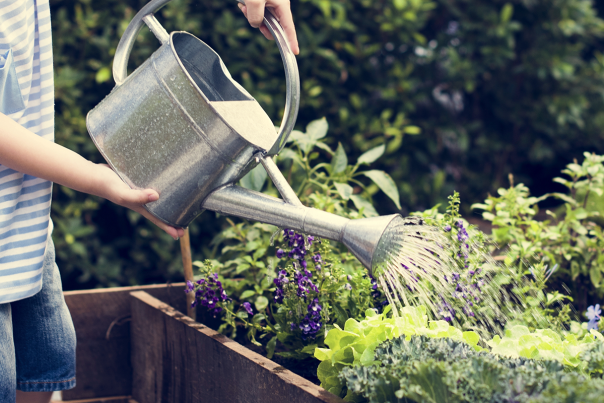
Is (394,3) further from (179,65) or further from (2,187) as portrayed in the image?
(2,187)

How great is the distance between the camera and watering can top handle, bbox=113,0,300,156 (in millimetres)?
881

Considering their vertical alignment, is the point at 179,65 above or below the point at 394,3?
below

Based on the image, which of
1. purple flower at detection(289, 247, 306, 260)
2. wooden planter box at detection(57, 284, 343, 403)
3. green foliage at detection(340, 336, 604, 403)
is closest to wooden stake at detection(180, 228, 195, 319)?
wooden planter box at detection(57, 284, 343, 403)

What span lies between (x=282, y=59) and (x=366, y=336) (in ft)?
1.62

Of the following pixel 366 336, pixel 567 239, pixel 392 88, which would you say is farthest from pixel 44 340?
pixel 392 88

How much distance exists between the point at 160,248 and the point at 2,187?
1377mm

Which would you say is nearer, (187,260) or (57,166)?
(57,166)

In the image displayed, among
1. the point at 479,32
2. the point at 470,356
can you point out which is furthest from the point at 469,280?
the point at 479,32

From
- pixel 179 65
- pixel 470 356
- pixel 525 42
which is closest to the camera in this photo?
pixel 470 356

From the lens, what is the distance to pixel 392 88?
2688 millimetres

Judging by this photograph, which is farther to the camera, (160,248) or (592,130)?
(592,130)

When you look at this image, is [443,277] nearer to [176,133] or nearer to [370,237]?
[370,237]

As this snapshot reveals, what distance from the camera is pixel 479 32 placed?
2865mm

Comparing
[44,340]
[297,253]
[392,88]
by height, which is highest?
[392,88]
